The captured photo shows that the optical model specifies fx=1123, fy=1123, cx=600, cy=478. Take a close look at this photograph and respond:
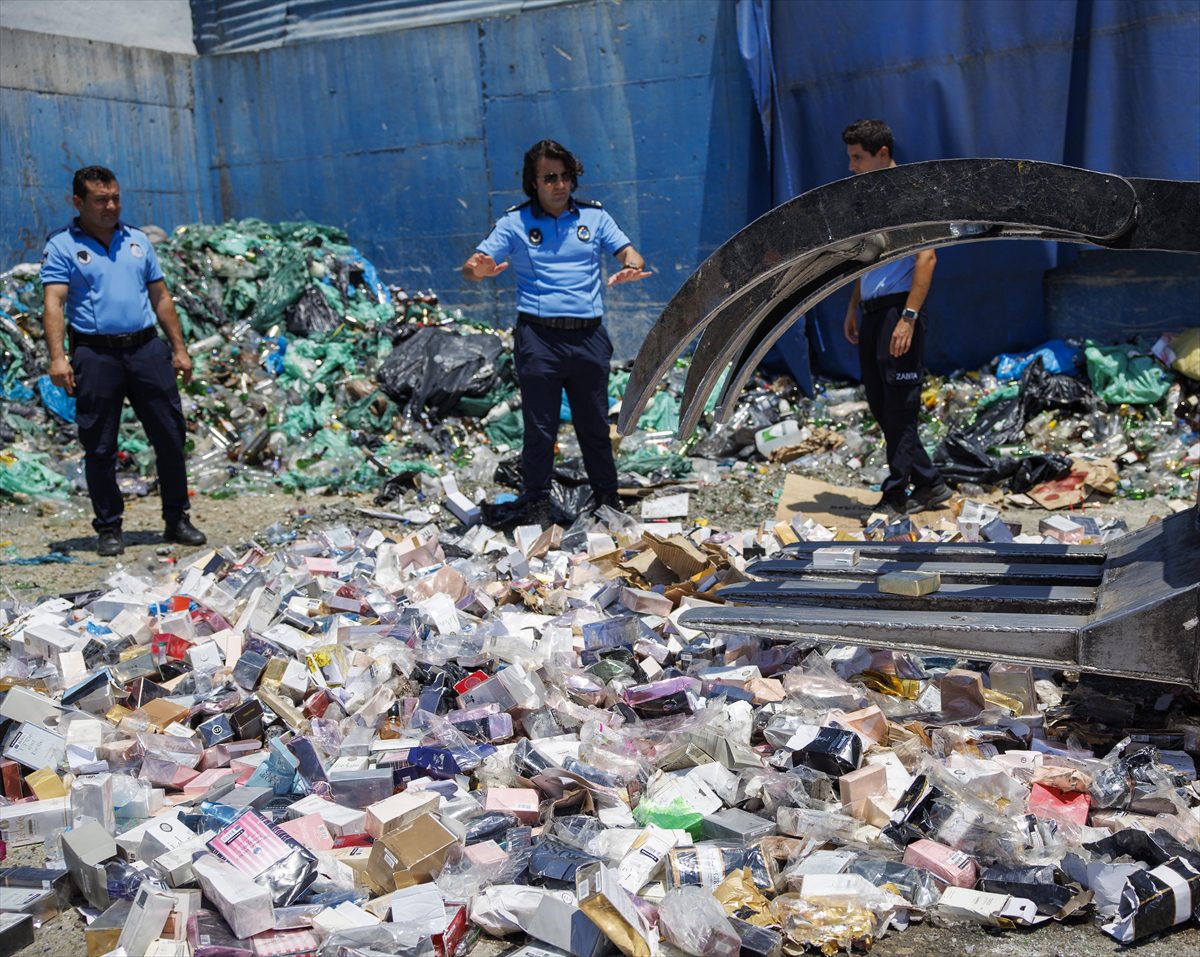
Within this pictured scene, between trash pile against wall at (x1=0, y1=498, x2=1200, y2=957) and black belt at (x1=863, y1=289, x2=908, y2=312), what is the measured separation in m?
1.73

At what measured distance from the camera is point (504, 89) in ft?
29.0

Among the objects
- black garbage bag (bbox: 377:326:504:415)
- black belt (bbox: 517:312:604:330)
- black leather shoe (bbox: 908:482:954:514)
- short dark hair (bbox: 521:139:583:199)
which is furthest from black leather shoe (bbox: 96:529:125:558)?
black leather shoe (bbox: 908:482:954:514)

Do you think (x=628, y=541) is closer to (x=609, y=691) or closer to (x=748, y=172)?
(x=609, y=691)

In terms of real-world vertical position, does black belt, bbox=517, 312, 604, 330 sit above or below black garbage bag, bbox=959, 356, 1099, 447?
above

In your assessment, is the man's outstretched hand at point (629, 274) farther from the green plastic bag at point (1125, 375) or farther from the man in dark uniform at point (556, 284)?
the green plastic bag at point (1125, 375)

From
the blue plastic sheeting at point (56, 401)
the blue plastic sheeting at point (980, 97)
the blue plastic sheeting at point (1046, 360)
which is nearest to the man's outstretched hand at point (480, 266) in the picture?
the blue plastic sheeting at point (980, 97)

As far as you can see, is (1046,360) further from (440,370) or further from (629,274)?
(440,370)

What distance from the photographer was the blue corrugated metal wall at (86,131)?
8.99 m

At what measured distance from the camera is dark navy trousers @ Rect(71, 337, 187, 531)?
5.43 meters

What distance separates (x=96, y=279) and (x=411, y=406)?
113 inches

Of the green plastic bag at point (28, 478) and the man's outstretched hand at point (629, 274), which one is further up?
the man's outstretched hand at point (629, 274)

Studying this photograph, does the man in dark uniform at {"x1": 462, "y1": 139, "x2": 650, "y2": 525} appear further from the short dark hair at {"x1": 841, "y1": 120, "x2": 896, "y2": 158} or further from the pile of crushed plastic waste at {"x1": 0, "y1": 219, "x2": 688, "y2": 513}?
the short dark hair at {"x1": 841, "y1": 120, "x2": 896, "y2": 158}

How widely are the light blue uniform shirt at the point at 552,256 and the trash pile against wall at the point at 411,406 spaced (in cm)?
104

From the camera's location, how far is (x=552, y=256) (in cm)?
538
